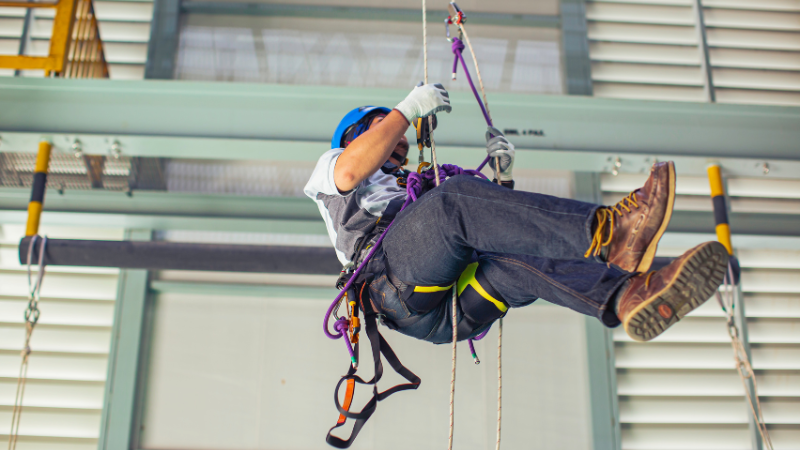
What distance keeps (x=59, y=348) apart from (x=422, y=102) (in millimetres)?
4895

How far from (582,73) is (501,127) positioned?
207 cm

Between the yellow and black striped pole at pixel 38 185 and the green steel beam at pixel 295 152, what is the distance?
0.07m

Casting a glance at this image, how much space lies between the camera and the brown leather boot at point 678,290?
1474 mm

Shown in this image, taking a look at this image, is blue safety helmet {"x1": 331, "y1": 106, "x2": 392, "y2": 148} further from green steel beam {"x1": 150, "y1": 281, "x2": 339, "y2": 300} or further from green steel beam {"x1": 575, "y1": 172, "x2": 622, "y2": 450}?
green steel beam {"x1": 575, "y1": 172, "x2": 622, "y2": 450}

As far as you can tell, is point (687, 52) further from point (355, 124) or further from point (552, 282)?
point (552, 282)

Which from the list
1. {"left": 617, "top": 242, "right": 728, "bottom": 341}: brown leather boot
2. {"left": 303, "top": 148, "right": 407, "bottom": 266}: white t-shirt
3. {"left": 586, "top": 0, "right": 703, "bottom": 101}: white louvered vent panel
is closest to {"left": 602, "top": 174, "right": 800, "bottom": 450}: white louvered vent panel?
{"left": 586, "top": 0, "right": 703, "bottom": 101}: white louvered vent panel

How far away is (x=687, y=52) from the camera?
6.03 m

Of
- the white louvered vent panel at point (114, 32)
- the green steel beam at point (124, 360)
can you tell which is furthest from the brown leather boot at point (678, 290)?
the white louvered vent panel at point (114, 32)

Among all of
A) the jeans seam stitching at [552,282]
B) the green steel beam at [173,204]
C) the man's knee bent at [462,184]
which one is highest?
the green steel beam at [173,204]

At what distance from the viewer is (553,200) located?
1.60 meters

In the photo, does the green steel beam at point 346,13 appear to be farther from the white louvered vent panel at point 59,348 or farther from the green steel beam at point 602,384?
the white louvered vent panel at point 59,348

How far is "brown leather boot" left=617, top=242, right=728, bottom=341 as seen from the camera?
1.47 meters

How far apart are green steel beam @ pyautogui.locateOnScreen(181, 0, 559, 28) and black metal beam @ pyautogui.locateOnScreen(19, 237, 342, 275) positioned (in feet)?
10.1

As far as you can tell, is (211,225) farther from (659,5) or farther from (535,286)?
(659,5)
